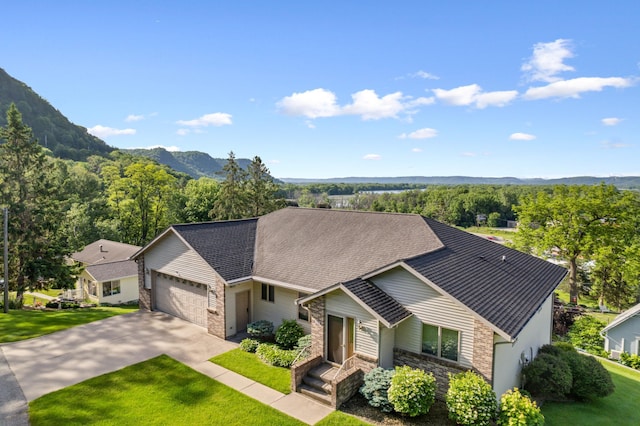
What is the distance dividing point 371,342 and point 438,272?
128 inches

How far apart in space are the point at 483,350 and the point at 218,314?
11000 millimetres

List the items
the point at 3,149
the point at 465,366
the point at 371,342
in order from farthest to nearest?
the point at 3,149, the point at 371,342, the point at 465,366

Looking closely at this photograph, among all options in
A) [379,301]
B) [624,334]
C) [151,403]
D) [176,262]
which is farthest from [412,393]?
[624,334]

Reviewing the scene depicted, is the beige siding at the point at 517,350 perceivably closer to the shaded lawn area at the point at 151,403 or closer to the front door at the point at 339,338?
the front door at the point at 339,338

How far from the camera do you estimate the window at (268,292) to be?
1667 centimetres

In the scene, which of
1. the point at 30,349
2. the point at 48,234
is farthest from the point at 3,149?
the point at 30,349

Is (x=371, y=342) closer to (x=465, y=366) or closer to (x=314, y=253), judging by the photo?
(x=465, y=366)

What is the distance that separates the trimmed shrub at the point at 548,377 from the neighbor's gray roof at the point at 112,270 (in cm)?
2997

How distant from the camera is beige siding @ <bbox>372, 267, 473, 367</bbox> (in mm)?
10750

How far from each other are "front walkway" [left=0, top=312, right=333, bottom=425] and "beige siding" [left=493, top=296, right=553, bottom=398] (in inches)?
210

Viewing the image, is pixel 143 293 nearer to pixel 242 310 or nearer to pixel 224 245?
pixel 224 245

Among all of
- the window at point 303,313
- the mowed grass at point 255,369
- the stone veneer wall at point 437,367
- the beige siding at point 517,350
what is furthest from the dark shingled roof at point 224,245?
the beige siding at point 517,350

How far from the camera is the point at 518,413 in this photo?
9.65 m

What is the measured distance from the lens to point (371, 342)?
11.7m
